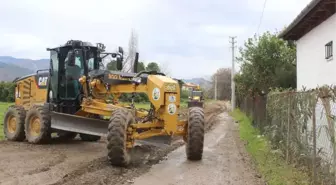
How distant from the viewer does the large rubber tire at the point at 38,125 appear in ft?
40.6

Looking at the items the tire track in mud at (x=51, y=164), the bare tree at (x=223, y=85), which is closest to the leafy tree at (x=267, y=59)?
the tire track in mud at (x=51, y=164)

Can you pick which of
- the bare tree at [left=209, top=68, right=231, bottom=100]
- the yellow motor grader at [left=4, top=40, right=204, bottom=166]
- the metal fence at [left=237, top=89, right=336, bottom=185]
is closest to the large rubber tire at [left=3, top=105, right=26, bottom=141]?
the yellow motor grader at [left=4, top=40, right=204, bottom=166]

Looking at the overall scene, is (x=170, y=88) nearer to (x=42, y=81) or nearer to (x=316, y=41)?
(x=42, y=81)

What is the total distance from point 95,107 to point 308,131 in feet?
19.0

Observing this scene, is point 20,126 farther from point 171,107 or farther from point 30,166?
point 171,107

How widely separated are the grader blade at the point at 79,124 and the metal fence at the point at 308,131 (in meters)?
4.62

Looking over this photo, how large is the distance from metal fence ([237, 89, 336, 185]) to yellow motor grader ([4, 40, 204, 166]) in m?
2.13

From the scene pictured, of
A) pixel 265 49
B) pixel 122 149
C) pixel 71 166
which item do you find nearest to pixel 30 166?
pixel 71 166

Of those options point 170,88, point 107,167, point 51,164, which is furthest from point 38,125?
point 170,88

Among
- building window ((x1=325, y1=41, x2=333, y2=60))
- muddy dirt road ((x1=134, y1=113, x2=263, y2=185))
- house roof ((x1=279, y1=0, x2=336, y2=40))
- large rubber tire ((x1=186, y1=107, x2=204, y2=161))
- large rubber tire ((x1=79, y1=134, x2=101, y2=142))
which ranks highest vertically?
house roof ((x1=279, y1=0, x2=336, y2=40))

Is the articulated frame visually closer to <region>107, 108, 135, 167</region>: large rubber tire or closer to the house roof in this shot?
<region>107, 108, 135, 167</region>: large rubber tire

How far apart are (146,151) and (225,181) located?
148 inches

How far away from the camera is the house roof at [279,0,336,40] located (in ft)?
39.0

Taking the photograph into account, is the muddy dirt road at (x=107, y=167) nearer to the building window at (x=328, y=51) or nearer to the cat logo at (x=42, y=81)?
the cat logo at (x=42, y=81)
